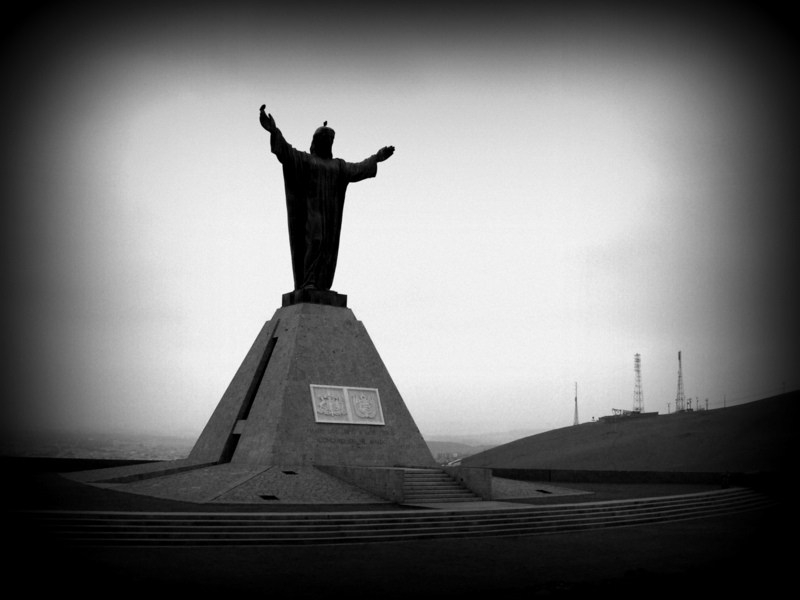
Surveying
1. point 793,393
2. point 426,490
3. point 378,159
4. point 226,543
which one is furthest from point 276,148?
point 793,393

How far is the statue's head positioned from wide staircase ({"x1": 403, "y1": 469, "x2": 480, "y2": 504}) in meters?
7.84

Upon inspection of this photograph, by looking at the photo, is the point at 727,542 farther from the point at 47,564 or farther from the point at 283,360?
the point at 283,360

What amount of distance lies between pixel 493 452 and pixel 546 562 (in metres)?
22.0

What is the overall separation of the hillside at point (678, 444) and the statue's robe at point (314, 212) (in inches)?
446

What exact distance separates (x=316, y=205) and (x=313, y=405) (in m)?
4.72

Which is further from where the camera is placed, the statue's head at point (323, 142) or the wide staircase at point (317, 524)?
the statue's head at point (323, 142)

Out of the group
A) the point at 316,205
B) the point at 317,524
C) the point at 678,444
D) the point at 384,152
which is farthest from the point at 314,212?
the point at 678,444

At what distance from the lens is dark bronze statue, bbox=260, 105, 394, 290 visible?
1766 centimetres

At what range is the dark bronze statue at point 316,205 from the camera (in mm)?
17656

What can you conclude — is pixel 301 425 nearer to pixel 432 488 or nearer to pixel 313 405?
pixel 313 405

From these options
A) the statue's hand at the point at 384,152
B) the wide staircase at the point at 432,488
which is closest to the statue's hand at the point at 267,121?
the statue's hand at the point at 384,152

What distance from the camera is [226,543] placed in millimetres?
9531

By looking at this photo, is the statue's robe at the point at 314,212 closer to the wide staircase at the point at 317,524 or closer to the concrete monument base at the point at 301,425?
the concrete monument base at the point at 301,425

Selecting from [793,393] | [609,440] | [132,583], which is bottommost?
[132,583]
